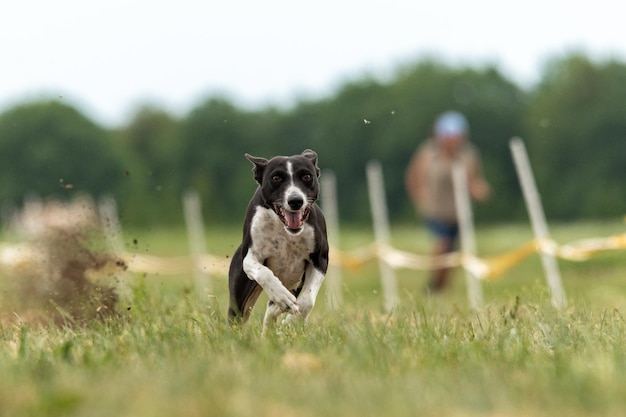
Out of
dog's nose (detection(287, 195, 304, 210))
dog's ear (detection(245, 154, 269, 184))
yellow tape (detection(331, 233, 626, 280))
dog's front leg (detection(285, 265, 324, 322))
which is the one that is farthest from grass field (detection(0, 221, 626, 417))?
yellow tape (detection(331, 233, 626, 280))

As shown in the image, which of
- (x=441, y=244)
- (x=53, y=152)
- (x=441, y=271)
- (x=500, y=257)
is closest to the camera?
(x=500, y=257)

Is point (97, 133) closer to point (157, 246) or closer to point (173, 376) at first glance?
point (157, 246)

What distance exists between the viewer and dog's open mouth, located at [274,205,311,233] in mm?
5059

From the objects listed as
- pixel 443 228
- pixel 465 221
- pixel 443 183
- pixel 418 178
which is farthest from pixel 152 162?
pixel 465 221

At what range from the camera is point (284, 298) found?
202 inches

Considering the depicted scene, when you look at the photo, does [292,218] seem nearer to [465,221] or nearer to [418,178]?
[465,221]

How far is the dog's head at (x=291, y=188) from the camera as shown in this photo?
4992 millimetres

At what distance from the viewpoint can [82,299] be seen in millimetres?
6773

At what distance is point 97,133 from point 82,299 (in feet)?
233

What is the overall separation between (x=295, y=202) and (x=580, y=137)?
→ 183 ft

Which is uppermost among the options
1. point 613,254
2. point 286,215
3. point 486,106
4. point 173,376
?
point 486,106

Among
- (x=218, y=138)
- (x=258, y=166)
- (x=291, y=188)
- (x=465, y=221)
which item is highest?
(x=218, y=138)

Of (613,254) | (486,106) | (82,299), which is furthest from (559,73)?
(82,299)

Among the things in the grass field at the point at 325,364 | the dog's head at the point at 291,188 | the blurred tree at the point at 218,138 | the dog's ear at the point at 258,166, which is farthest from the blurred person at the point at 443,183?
the blurred tree at the point at 218,138
